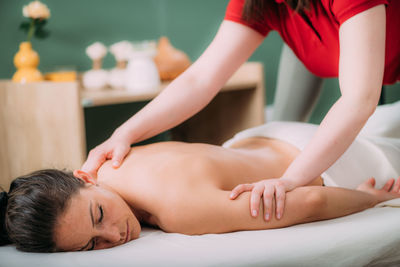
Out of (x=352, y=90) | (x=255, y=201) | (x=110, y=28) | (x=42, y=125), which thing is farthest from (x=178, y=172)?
(x=110, y=28)

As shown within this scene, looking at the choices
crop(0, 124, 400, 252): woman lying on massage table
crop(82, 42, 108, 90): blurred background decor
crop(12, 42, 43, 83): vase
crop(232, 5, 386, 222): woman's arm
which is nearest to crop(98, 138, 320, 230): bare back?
crop(0, 124, 400, 252): woman lying on massage table

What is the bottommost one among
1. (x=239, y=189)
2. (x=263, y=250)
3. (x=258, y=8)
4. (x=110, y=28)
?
(x=263, y=250)

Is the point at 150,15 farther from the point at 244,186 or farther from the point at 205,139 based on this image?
the point at 244,186

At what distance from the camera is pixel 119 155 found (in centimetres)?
128

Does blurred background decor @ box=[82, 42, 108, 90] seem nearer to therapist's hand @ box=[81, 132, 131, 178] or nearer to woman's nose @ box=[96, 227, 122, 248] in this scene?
therapist's hand @ box=[81, 132, 131, 178]

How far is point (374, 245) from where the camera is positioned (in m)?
1.02

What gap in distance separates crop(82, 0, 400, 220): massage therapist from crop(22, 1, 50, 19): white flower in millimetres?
1270

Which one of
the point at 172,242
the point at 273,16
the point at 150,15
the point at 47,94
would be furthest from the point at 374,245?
the point at 150,15

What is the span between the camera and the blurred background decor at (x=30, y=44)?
2221mm

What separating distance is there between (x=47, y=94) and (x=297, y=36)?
1.04 m

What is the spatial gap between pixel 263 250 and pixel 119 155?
51 cm

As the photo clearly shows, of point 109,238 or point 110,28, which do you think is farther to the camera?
point 110,28

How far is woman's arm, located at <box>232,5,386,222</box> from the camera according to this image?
42.1 inches

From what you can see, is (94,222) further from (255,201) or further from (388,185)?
(388,185)
